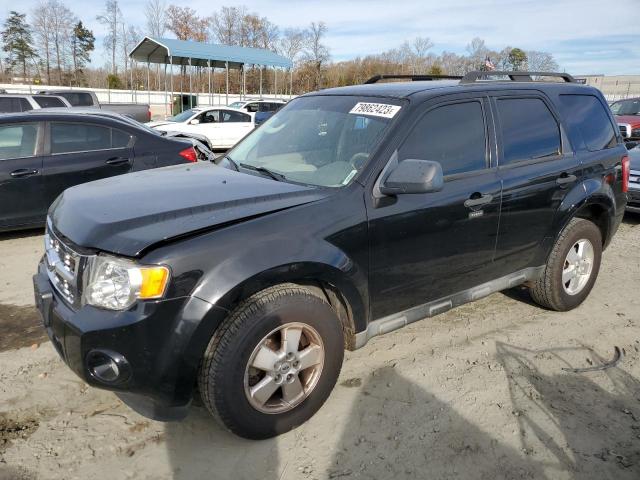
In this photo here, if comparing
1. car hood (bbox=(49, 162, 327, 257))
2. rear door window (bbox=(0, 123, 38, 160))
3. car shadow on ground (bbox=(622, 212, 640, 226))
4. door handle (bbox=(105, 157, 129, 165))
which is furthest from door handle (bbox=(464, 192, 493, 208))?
car shadow on ground (bbox=(622, 212, 640, 226))

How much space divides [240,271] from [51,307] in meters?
1.07

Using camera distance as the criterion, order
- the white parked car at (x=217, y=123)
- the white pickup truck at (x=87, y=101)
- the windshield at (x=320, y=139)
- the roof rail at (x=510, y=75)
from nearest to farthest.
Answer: the windshield at (x=320, y=139)
the roof rail at (x=510, y=75)
the white pickup truck at (x=87, y=101)
the white parked car at (x=217, y=123)

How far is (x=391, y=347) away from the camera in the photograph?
3.86 metres

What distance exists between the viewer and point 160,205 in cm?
270

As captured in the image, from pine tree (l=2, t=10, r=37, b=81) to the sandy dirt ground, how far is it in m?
58.4

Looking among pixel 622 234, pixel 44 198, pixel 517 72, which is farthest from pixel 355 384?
pixel 622 234

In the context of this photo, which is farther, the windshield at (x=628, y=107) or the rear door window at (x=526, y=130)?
the windshield at (x=628, y=107)

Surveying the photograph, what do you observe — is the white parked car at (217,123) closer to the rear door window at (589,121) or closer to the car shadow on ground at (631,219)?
the car shadow on ground at (631,219)

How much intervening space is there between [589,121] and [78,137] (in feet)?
19.2

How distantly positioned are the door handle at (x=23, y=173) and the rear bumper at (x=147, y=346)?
4330 mm

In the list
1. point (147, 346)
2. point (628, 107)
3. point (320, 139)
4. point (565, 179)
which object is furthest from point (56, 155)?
point (628, 107)

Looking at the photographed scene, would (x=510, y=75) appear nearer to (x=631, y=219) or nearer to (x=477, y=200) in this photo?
(x=477, y=200)

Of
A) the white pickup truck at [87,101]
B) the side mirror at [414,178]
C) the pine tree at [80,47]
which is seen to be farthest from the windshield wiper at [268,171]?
the pine tree at [80,47]

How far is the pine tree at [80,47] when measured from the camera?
52.5m
